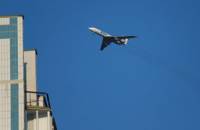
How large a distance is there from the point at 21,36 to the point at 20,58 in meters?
4.49

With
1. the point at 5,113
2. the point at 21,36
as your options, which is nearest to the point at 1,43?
the point at 21,36

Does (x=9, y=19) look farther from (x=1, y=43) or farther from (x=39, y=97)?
(x=39, y=97)

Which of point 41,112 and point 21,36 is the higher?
point 21,36

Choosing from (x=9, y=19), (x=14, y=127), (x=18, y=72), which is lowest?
(x=14, y=127)

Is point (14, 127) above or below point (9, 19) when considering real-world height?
below

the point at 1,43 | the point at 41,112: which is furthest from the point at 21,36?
the point at 41,112

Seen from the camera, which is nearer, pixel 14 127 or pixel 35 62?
pixel 14 127

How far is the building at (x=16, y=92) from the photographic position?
531ft

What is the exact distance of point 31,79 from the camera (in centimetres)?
17600

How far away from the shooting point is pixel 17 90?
539ft

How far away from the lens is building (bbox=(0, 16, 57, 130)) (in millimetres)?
161875

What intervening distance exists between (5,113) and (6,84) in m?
6.06

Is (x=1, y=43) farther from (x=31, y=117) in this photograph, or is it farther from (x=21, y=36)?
(x=31, y=117)

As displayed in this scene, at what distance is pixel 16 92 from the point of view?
16412 centimetres
